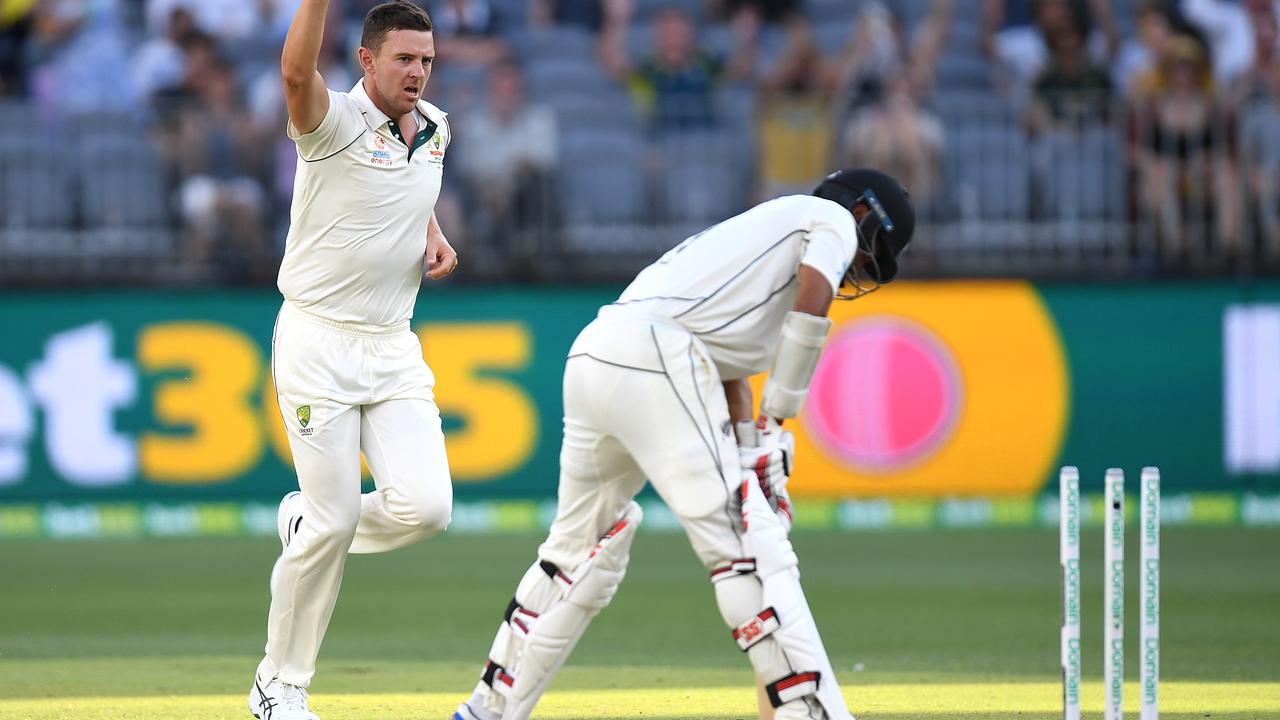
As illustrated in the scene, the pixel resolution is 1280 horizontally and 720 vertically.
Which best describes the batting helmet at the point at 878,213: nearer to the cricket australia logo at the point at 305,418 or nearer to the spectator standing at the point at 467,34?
the cricket australia logo at the point at 305,418

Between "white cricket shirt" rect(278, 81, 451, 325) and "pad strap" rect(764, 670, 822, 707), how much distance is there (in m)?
1.93

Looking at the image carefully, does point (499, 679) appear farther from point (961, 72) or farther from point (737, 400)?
point (961, 72)

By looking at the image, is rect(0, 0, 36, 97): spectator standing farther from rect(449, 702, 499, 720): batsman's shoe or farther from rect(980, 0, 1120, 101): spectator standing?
rect(449, 702, 499, 720): batsman's shoe

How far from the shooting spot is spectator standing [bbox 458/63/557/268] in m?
12.9

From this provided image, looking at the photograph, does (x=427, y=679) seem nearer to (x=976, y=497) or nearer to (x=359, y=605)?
(x=359, y=605)

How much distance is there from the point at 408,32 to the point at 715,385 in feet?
5.22

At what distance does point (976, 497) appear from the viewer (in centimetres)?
1241

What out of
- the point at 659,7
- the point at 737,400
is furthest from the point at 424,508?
the point at 659,7

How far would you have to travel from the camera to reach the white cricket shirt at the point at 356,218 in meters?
5.70

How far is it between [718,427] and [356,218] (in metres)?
1.54

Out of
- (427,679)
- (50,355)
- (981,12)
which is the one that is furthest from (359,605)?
(981,12)

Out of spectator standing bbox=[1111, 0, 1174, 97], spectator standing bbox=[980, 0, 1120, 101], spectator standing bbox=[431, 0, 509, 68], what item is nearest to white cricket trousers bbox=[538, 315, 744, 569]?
spectator standing bbox=[431, 0, 509, 68]

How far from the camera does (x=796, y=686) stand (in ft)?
15.6

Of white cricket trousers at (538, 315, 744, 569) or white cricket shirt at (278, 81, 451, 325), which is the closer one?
white cricket trousers at (538, 315, 744, 569)
